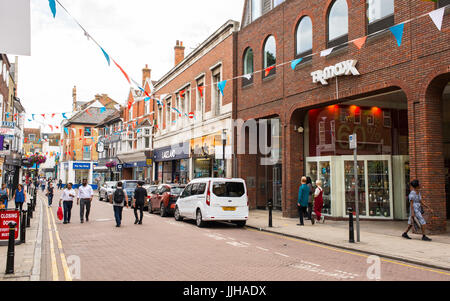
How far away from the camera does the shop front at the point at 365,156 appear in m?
15.6

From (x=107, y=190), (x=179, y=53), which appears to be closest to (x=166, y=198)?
(x=107, y=190)

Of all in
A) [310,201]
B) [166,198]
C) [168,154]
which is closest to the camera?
[310,201]

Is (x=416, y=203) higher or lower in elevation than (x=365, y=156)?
lower

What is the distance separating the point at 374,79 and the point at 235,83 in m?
10.1

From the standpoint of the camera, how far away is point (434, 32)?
11031 mm

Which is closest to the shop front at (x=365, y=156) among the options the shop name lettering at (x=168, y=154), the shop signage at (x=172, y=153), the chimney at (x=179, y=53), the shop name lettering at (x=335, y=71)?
the shop name lettering at (x=335, y=71)

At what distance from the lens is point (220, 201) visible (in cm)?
1381

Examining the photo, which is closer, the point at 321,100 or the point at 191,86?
the point at 321,100

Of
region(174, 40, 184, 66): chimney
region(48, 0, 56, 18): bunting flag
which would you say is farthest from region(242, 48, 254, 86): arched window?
region(174, 40, 184, 66): chimney

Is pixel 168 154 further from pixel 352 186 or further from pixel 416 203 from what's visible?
pixel 416 203

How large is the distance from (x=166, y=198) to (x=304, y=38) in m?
9.47

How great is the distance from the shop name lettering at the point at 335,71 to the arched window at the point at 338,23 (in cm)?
111
